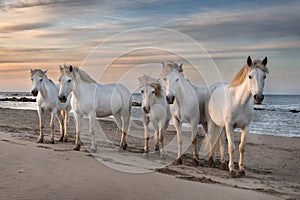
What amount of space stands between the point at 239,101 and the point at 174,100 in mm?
1640

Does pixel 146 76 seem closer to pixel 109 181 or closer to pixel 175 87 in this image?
pixel 175 87

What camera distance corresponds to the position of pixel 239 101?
7.16 meters

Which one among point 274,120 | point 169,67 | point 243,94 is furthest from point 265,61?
point 274,120

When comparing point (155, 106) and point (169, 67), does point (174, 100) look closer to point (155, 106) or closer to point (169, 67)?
point (169, 67)

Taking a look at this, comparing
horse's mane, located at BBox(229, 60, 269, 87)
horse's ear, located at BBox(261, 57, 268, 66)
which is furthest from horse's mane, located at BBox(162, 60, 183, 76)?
horse's ear, located at BBox(261, 57, 268, 66)

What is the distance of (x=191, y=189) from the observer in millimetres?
5039

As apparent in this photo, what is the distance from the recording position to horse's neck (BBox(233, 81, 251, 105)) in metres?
6.99

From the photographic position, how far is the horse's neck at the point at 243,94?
6.99m

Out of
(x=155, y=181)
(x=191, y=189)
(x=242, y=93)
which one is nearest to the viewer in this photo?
(x=191, y=189)

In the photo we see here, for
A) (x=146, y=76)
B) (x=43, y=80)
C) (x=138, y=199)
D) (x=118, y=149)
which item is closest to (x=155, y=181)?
(x=138, y=199)

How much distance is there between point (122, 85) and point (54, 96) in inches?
81.8

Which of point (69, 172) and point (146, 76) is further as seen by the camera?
point (146, 76)

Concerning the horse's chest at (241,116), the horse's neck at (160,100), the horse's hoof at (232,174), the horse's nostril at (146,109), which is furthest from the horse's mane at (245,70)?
the horse's neck at (160,100)

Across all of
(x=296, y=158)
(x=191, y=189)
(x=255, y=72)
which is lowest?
(x=296, y=158)
